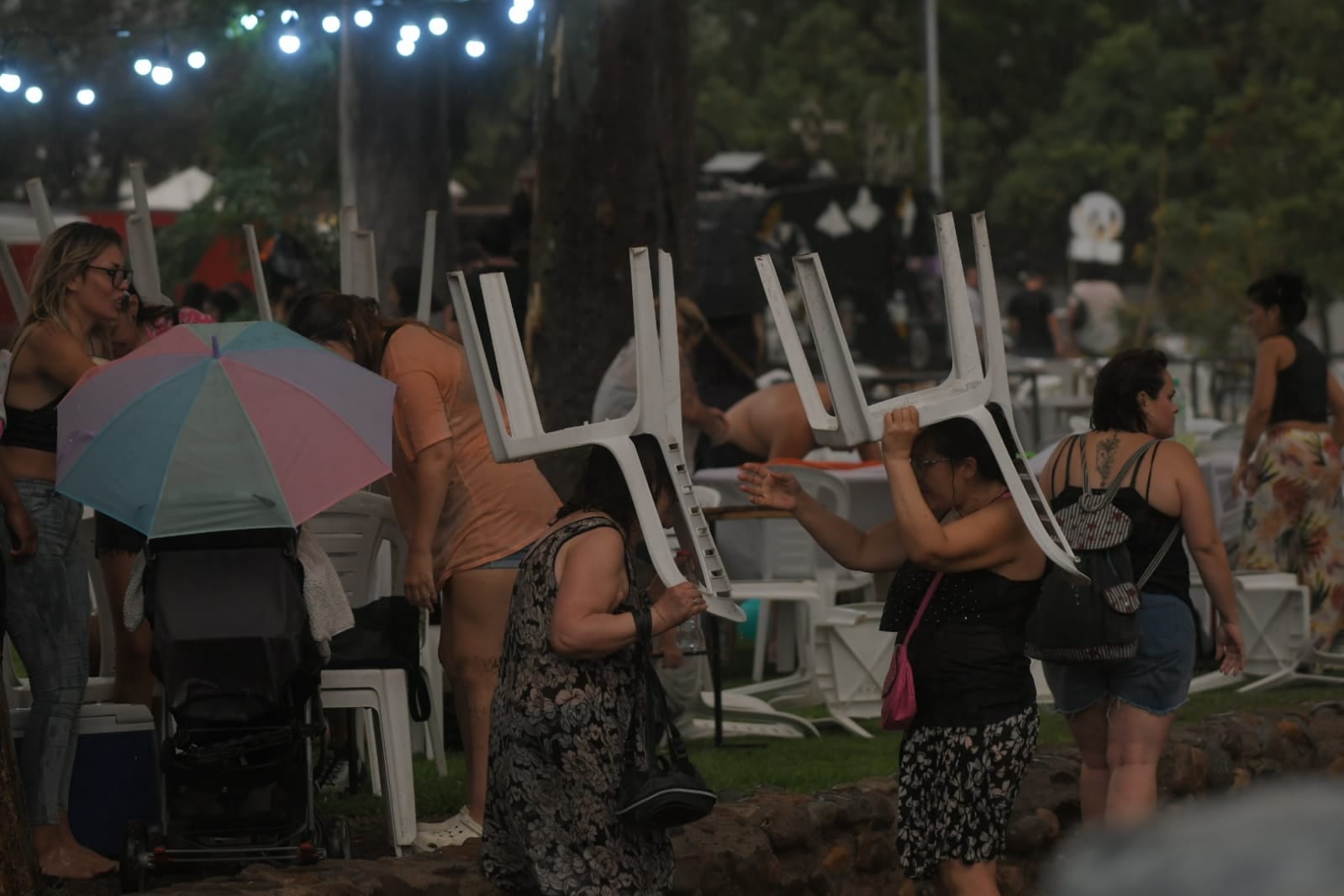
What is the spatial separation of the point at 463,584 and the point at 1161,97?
40.3 m

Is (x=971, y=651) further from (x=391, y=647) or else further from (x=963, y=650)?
(x=391, y=647)

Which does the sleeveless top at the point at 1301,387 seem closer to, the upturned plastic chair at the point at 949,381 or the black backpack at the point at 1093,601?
the black backpack at the point at 1093,601

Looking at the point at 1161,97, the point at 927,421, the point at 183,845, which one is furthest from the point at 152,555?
the point at 1161,97

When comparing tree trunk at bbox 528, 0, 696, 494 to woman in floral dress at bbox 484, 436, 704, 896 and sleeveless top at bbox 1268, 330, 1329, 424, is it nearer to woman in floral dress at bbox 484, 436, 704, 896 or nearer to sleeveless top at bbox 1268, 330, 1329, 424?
sleeveless top at bbox 1268, 330, 1329, 424

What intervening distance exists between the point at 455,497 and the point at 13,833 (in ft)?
5.40

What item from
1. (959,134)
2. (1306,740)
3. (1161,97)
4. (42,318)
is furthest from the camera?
(959,134)

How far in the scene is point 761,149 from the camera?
46.3m

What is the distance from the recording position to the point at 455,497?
6.30 metres

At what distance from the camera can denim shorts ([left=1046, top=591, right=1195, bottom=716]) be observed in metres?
6.08

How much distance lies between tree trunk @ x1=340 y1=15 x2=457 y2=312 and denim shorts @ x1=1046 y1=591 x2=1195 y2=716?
10179 mm

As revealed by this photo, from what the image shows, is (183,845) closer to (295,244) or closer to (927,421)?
(927,421)

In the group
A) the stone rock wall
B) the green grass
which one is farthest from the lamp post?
the stone rock wall

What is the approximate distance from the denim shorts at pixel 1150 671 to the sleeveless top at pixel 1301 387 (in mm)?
4250

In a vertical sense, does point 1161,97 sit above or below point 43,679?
above
